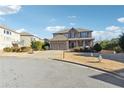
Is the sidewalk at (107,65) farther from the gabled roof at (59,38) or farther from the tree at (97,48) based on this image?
the gabled roof at (59,38)

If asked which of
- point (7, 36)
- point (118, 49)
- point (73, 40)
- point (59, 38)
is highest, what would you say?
point (7, 36)

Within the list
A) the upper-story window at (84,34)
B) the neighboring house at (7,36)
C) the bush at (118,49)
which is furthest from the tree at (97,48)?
the neighboring house at (7,36)

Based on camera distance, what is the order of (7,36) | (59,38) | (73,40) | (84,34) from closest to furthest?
(7,36) → (73,40) → (84,34) → (59,38)

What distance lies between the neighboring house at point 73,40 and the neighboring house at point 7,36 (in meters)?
9.91

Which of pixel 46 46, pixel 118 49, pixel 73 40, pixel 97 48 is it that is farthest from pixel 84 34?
pixel 118 49

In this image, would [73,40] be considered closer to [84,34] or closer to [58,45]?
[84,34]

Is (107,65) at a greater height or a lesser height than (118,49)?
lesser

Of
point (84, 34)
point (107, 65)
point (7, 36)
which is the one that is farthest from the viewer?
point (84, 34)

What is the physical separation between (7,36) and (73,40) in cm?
1528

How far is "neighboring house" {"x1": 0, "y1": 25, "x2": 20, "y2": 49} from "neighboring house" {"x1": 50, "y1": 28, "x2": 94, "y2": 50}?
991cm

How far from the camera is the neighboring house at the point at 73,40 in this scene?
50.5 metres

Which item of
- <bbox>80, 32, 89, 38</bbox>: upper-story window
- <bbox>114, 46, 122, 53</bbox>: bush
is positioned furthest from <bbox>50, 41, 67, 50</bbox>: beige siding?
<bbox>114, 46, 122, 53</bbox>: bush

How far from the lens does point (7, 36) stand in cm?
5094
